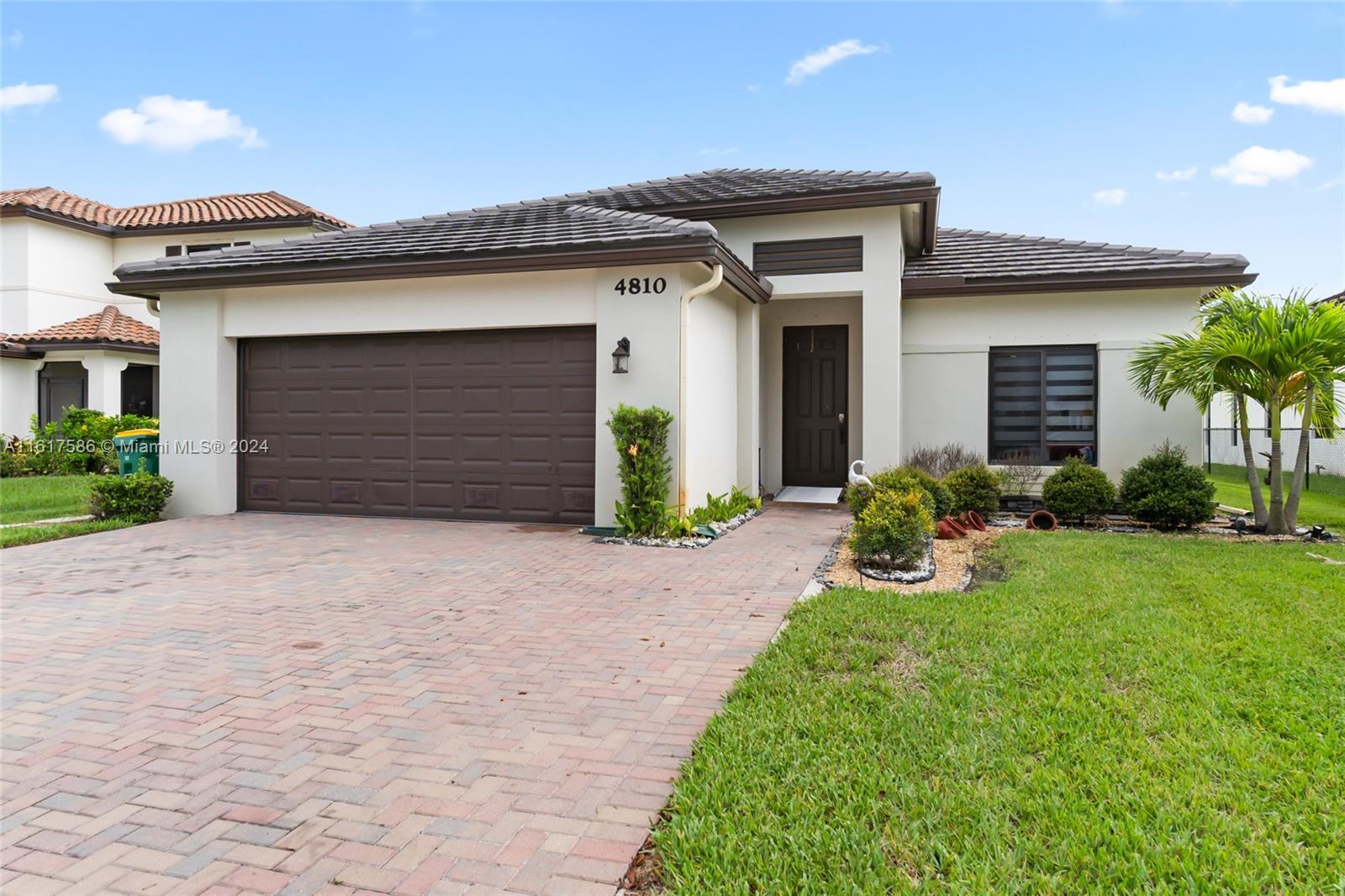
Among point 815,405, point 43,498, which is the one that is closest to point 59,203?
point 43,498

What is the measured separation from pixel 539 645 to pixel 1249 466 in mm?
9318

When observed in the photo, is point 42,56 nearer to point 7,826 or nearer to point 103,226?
point 103,226

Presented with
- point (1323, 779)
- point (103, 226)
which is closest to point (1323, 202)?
point (1323, 779)

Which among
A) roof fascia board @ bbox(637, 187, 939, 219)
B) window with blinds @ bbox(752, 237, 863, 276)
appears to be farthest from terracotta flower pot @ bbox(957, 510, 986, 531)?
roof fascia board @ bbox(637, 187, 939, 219)

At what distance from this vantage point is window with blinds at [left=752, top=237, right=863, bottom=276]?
38.0 ft

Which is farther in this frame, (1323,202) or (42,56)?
(1323,202)

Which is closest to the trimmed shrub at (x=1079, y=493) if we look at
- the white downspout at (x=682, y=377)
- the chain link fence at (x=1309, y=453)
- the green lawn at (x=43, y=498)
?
the white downspout at (x=682, y=377)

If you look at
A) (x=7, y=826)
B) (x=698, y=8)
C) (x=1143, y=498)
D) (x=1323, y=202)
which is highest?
(x=698, y=8)

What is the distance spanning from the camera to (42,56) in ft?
47.0

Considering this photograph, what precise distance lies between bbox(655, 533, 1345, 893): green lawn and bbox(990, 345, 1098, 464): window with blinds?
6558mm

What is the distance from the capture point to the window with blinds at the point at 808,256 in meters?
11.6

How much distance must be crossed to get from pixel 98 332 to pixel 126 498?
11.5 m

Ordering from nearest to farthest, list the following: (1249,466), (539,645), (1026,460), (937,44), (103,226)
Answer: (539,645) → (1249,466) → (1026,460) → (937,44) → (103,226)

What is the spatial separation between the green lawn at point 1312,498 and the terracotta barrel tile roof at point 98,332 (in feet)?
75.7
